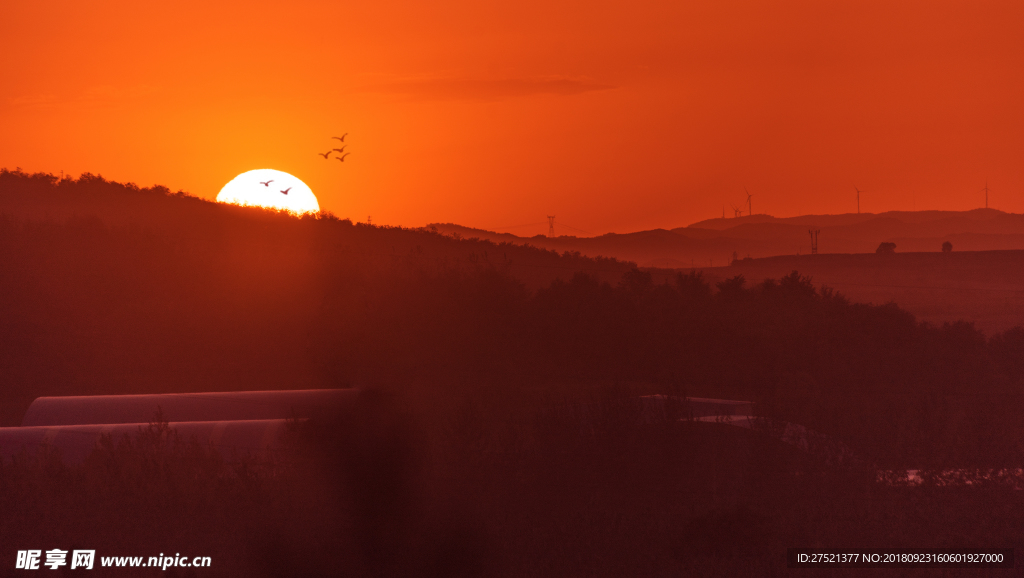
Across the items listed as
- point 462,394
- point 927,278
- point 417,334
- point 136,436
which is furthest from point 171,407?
point 927,278

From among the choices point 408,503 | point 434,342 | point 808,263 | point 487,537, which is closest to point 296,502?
point 408,503

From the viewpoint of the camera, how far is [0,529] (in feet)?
44.0

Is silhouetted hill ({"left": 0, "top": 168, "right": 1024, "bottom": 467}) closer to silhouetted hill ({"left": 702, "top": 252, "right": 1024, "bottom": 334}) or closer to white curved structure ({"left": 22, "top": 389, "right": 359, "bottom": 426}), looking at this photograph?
white curved structure ({"left": 22, "top": 389, "right": 359, "bottom": 426})

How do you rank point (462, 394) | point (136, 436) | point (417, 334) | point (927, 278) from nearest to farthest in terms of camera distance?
1. point (136, 436)
2. point (462, 394)
3. point (417, 334)
4. point (927, 278)

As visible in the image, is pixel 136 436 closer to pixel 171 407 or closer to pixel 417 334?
pixel 171 407

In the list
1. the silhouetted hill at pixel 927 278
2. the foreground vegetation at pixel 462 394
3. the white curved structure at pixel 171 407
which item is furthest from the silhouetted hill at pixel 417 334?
the silhouetted hill at pixel 927 278

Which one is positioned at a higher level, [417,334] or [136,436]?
[417,334]

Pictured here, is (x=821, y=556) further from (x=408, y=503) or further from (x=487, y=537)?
(x=408, y=503)

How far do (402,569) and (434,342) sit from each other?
74.8ft

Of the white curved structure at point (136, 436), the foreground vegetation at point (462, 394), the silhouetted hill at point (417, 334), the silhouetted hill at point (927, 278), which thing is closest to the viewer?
the foreground vegetation at point (462, 394)

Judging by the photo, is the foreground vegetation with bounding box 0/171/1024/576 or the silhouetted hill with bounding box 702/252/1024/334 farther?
the silhouetted hill with bounding box 702/252/1024/334

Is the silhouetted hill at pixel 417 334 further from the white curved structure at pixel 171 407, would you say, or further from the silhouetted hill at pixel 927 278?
the silhouetted hill at pixel 927 278

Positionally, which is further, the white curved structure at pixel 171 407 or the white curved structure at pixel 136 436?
the white curved structure at pixel 171 407

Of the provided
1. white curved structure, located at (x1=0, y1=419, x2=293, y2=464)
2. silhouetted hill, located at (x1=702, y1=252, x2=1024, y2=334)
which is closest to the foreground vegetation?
white curved structure, located at (x1=0, y1=419, x2=293, y2=464)
